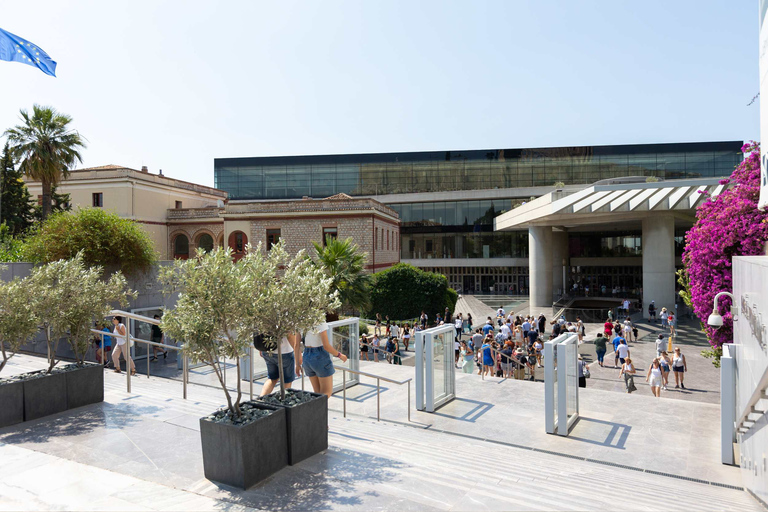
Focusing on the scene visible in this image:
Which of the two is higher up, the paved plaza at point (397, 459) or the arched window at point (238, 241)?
the arched window at point (238, 241)

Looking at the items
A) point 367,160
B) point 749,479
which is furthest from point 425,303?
point 367,160

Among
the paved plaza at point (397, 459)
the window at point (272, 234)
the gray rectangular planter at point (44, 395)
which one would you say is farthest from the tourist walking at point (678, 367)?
the window at point (272, 234)

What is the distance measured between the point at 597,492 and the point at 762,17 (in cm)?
663

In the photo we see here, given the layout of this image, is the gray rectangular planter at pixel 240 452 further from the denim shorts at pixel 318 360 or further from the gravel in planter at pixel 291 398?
the denim shorts at pixel 318 360

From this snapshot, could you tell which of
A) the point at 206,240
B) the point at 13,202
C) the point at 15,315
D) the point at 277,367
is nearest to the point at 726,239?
the point at 277,367

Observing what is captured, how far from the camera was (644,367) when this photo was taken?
65.0ft

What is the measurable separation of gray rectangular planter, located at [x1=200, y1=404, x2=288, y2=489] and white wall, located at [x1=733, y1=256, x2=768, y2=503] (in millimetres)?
4940

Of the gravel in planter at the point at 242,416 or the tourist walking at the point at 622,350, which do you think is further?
the tourist walking at the point at 622,350

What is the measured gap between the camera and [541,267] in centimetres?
4144

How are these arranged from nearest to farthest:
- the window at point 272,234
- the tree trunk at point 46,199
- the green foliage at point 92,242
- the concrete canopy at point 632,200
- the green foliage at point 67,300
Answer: the green foliage at point 67,300, the green foliage at point 92,242, the concrete canopy at point 632,200, the tree trunk at point 46,199, the window at point 272,234

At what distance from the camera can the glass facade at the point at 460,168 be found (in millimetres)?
59875

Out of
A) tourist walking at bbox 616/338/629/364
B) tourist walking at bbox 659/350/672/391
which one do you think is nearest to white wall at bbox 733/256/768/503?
tourist walking at bbox 659/350/672/391

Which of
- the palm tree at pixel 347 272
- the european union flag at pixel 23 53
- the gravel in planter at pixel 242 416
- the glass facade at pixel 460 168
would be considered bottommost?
the gravel in planter at pixel 242 416

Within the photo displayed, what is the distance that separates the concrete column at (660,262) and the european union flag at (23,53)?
103 ft
